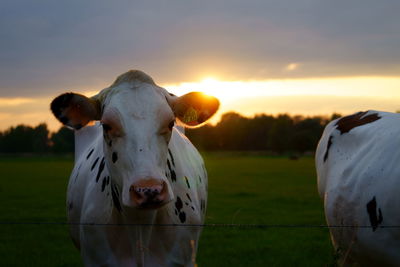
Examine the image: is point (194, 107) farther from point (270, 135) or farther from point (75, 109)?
point (270, 135)

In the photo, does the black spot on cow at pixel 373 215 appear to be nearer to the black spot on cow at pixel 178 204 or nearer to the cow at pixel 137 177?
the cow at pixel 137 177

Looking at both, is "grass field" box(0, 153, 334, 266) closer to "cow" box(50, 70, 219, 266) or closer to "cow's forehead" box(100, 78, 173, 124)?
"cow" box(50, 70, 219, 266)

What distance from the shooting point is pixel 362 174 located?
5.15 metres

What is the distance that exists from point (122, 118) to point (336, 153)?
3.32m

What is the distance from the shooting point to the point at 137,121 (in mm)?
3625

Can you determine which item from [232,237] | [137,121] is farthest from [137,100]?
[232,237]

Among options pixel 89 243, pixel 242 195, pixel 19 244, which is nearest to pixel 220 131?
pixel 242 195

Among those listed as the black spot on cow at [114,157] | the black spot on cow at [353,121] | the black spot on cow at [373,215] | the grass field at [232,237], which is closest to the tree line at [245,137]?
the grass field at [232,237]

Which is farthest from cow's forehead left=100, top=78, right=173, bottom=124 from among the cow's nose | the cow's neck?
the cow's neck

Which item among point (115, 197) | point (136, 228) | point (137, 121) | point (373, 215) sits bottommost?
point (373, 215)

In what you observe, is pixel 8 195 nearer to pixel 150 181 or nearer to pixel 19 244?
pixel 19 244

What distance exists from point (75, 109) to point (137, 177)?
1.02 m

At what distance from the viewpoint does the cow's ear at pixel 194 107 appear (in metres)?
4.17

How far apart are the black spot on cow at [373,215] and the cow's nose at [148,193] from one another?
7.42ft
